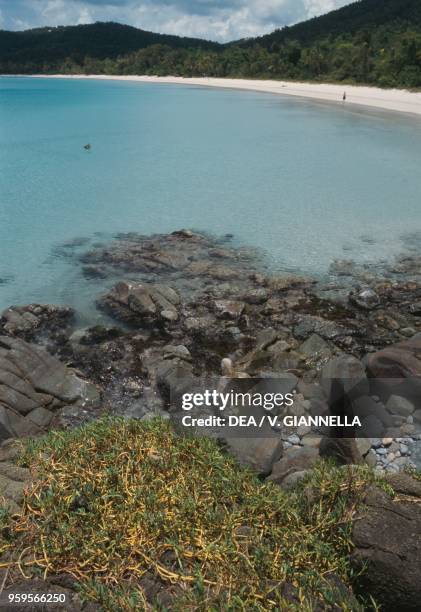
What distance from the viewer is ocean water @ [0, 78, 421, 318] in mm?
13367

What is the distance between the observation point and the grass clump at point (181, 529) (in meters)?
3.00

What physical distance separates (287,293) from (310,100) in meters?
53.1

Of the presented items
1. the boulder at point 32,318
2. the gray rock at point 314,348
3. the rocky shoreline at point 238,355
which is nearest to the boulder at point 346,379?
the rocky shoreline at point 238,355

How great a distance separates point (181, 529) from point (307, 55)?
289 ft

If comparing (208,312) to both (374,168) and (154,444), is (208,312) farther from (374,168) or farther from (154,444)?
(374,168)

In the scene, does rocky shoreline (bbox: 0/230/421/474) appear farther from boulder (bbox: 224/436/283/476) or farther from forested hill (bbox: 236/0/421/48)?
forested hill (bbox: 236/0/421/48)

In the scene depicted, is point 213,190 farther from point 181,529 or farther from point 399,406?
point 181,529

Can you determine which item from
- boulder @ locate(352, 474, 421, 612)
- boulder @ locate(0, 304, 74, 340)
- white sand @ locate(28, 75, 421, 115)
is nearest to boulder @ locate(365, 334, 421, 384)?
boulder @ locate(352, 474, 421, 612)

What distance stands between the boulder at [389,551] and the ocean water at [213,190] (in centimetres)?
814

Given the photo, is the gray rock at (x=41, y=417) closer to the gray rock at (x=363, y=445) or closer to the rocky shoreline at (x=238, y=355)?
the rocky shoreline at (x=238, y=355)

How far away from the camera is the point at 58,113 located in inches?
2023

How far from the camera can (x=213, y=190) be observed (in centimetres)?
2020

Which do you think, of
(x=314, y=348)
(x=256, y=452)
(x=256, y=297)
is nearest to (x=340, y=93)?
(x=256, y=297)

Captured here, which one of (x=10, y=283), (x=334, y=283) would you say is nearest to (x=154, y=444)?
(x=334, y=283)
